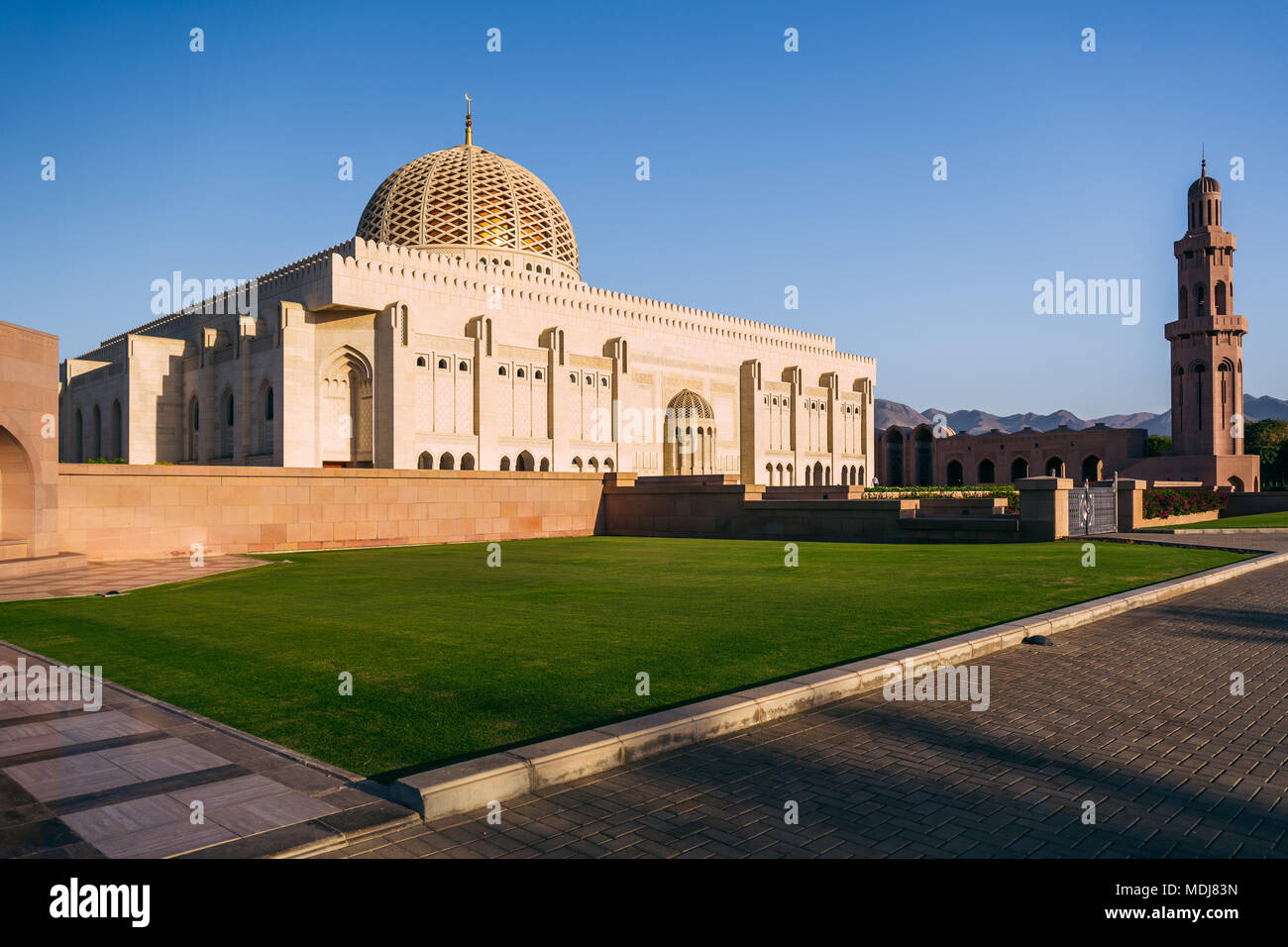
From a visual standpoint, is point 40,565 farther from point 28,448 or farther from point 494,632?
point 494,632

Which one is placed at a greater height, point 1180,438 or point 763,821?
point 1180,438

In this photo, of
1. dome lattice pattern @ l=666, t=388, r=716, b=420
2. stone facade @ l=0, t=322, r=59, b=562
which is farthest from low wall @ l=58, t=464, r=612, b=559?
dome lattice pattern @ l=666, t=388, r=716, b=420

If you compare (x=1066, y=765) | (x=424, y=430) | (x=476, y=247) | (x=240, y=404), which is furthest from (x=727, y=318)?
(x=1066, y=765)

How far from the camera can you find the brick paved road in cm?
329

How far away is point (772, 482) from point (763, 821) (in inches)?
1983

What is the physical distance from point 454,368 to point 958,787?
118 ft

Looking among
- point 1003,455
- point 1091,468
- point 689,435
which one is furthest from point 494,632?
point 1091,468
